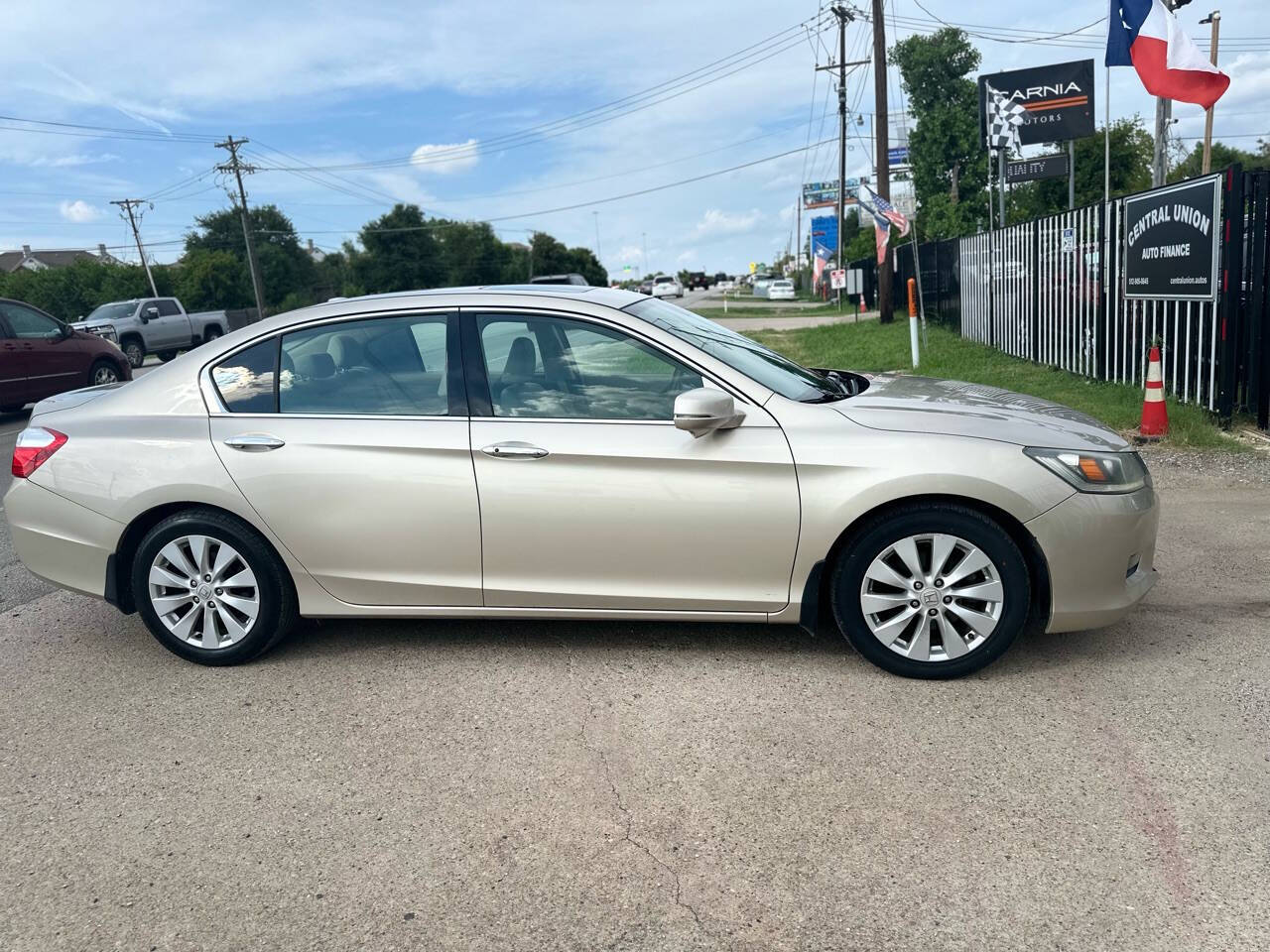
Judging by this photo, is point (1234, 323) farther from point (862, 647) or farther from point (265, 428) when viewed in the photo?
point (265, 428)

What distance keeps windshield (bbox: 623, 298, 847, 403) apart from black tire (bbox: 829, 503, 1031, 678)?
2.19 feet

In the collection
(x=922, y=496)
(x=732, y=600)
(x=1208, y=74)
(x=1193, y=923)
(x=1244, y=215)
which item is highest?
(x=1208, y=74)

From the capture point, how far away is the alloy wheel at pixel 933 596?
13.0 feet

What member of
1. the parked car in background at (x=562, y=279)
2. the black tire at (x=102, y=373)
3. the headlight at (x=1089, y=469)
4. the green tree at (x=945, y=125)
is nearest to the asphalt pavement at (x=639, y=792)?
the headlight at (x=1089, y=469)

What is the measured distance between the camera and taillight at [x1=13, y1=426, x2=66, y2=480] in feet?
15.3

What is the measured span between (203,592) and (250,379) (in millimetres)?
958

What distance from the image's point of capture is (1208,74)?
10.5 metres

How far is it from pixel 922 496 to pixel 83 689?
3.62m

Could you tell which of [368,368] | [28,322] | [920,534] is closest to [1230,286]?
[920,534]

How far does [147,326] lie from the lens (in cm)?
2700

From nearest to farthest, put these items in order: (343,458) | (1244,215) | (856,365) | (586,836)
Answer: (586,836) < (343,458) < (1244,215) < (856,365)

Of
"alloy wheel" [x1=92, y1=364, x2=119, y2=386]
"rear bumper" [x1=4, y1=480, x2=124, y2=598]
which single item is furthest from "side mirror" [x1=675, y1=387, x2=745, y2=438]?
"alloy wheel" [x1=92, y1=364, x2=119, y2=386]

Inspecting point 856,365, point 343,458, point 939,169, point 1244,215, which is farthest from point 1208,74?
point 939,169

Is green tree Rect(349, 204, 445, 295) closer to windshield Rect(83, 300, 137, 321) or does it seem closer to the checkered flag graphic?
windshield Rect(83, 300, 137, 321)
